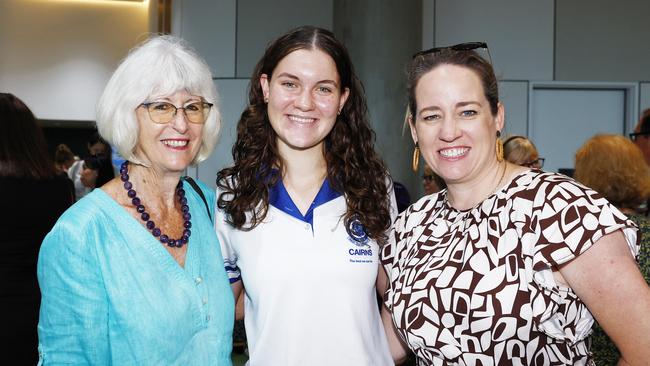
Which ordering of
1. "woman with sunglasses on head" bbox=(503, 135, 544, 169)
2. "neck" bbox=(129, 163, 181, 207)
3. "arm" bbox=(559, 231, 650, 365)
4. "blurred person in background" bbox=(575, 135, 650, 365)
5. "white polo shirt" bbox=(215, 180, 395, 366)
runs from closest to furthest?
1. "arm" bbox=(559, 231, 650, 365)
2. "neck" bbox=(129, 163, 181, 207)
3. "white polo shirt" bbox=(215, 180, 395, 366)
4. "blurred person in background" bbox=(575, 135, 650, 365)
5. "woman with sunglasses on head" bbox=(503, 135, 544, 169)

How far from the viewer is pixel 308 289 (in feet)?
6.41

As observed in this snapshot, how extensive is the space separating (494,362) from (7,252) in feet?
7.22

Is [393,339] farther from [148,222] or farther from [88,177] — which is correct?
[88,177]

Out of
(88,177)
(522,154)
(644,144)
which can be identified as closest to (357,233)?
(522,154)

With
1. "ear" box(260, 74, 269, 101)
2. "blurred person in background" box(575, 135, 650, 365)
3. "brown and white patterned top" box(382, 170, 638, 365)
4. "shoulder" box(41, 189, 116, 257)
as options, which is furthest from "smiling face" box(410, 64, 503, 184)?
"blurred person in background" box(575, 135, 650, 365)

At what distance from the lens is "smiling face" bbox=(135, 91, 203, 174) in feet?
5.79

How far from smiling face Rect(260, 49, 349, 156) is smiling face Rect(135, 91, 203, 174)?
399 millimetres

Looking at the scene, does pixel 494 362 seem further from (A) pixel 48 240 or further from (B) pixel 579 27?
(B) pixel 579 27

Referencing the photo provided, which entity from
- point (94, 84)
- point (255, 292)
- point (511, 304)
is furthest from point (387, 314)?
point (94, 84)

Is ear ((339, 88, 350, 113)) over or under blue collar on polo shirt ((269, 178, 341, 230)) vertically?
over

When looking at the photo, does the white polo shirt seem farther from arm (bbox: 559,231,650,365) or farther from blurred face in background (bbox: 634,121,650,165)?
blurred face in background (bbox: 634,121,650,165)

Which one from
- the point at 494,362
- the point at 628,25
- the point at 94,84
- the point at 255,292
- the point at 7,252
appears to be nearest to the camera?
the point at 494,362

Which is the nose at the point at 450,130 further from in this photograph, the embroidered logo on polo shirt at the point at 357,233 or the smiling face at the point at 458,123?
the embroidered logo on polo shirt at the point at 357,233

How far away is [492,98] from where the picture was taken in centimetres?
184
